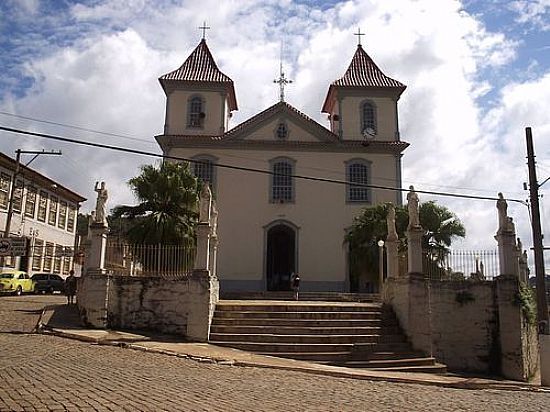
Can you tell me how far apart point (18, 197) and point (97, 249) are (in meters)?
22.2

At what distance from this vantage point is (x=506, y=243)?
55.3ft

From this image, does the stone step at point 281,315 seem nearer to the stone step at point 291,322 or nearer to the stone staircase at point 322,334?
the stone staircase at point 322,334

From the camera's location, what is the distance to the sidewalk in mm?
12406

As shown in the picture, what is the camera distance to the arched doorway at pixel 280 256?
31.7 m

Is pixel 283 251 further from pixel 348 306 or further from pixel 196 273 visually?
pixel 196 273

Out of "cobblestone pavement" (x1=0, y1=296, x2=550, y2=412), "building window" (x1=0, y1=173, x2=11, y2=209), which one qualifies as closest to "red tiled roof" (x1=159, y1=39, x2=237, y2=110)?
"building window" (x1=0, y1=173, x2=11, y2=209)

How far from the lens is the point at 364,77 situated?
3494 centimetres

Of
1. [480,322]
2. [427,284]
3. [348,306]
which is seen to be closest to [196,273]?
[348,306]

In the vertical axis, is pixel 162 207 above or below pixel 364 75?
below

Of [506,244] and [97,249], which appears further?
[506,244]

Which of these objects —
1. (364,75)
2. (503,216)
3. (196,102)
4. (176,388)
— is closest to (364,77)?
(364,75)

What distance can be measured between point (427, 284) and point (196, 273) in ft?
21.5

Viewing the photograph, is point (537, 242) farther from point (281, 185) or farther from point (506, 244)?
point (281, 185)

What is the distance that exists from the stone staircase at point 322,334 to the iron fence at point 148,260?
1.72 m
